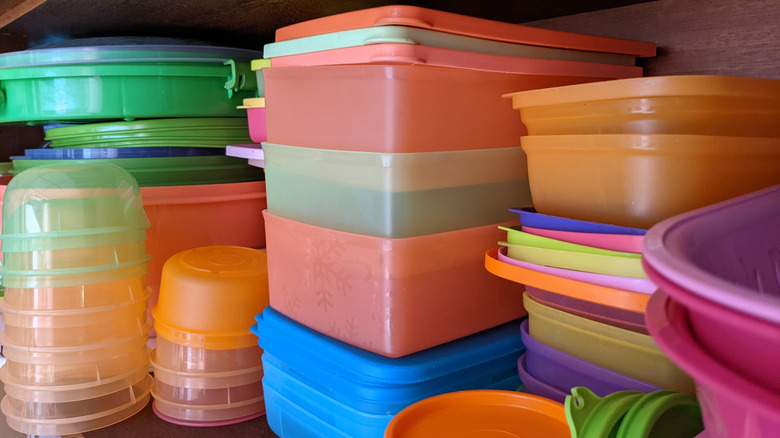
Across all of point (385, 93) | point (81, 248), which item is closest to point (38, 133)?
point (81, 248)

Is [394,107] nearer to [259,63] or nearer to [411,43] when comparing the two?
[411,43]

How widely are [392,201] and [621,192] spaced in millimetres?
246

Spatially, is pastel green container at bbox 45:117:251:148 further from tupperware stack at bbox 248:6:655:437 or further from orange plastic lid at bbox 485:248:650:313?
orange plastic lid at bbox 485:248:650:313

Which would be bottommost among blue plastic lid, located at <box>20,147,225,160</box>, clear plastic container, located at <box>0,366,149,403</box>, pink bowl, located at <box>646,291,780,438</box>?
clear plastic container, located at <box>0,366,149,403</box>

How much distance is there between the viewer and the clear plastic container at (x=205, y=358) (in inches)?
37.5

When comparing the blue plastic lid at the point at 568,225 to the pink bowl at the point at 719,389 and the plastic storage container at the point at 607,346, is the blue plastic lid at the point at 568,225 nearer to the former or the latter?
the plastic storage container at the point at 607,346

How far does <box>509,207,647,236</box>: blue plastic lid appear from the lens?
1.92 feet

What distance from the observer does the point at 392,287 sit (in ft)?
2.34

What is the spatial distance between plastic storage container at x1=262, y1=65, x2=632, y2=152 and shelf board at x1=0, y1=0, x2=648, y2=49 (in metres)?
0.32

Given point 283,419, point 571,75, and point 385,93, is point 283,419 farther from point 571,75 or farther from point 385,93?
point 571,75

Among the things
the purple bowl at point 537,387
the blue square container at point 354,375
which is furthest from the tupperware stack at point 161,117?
the purple bowl at point 537,387

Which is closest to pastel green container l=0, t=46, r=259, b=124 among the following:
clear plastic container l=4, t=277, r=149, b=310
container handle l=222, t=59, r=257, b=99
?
container handle l=222, t=59, r=257, b=99

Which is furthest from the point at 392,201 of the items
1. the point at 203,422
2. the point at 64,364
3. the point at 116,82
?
the point at 116,82

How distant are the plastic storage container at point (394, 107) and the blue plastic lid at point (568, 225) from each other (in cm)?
13
